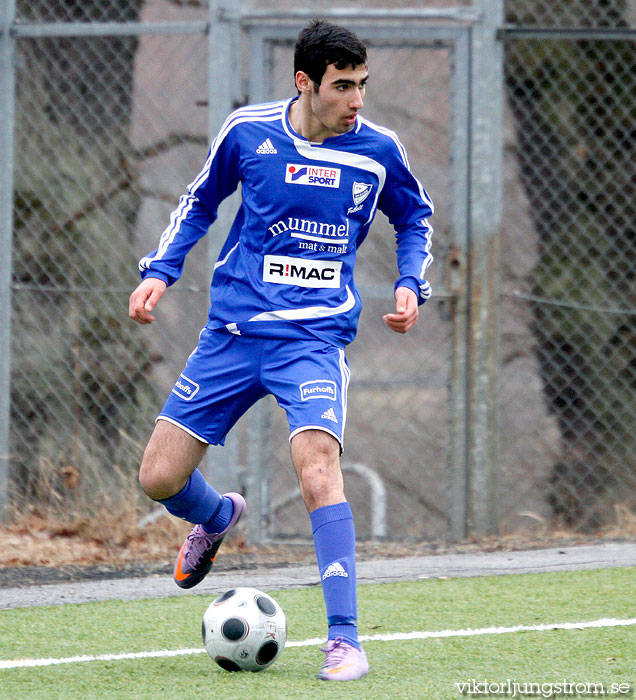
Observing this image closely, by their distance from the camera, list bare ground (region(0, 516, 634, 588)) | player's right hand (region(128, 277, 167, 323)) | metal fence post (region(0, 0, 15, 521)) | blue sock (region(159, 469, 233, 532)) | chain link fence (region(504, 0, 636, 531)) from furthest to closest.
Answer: chain link fence (region(504, 0, 636, 531)) < metal fence post (region(0, 0, 15, 521)) < bare ground (region(0, 516, 634, 588)) < blue sock (region(159, 469, 233, 532)) < player's right hand (region(128, 277, 167, 323))

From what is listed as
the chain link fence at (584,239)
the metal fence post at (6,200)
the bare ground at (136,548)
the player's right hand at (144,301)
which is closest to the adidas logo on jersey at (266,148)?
the player's right hand at (144,301)

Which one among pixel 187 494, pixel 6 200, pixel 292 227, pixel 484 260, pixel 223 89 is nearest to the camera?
pixel 292 227

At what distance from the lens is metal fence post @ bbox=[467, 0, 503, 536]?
6434mm

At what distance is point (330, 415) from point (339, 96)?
1.07m

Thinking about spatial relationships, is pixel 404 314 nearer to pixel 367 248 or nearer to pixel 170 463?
pixel 170 463

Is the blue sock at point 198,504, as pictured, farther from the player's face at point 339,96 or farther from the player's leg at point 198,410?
the player's face at point 339,96

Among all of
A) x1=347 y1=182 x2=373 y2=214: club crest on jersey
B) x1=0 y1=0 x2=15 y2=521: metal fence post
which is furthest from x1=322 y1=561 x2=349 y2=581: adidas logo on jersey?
x1=0 y1=0 x2=15 y2=521: metal fence post

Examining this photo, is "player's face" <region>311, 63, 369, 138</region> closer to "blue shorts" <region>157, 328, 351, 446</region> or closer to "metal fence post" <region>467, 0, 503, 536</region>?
"blue shorts" <region>157, 328, 351, 446</region>

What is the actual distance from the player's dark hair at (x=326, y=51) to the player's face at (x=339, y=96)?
0.02m

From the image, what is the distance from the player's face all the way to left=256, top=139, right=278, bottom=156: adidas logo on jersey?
0.23m

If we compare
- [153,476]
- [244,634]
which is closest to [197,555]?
[153,476]

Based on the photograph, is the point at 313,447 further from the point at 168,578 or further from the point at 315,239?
the point at 168,578

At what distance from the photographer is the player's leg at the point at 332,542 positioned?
364 centimetres

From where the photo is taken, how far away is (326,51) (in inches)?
155
